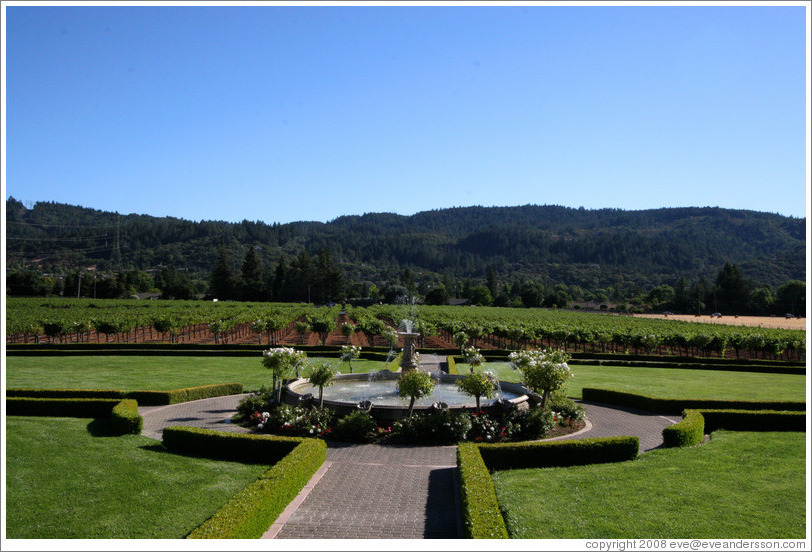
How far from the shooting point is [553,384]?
14508 millimetres

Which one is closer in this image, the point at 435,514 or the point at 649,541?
the point at 649,541

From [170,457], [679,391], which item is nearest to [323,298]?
[679,391]

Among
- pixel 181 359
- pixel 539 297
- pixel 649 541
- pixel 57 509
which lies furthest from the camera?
pixel 539 297

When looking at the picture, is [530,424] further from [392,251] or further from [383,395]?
[392,251]

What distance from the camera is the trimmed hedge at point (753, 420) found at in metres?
14.9

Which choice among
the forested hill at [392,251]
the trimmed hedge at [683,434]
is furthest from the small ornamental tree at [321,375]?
the forested hill at [392,251]

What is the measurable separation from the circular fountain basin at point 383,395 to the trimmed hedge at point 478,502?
13.5 ft

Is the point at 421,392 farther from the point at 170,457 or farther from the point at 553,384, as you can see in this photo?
the point at 170,457

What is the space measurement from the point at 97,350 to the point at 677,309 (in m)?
111

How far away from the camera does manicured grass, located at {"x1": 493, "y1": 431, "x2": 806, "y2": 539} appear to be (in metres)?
7.79

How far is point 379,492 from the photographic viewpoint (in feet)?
31.4

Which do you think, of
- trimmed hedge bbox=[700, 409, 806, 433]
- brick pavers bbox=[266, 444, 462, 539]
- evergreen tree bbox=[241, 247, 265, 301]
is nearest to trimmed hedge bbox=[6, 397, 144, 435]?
brick pavers bbox=[266, 444, 462, 539]

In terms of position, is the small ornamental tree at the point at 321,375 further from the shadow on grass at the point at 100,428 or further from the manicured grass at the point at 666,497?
the manicured grass at the point at 666,497

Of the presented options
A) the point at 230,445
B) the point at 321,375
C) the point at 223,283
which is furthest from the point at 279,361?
the point at 223,283
